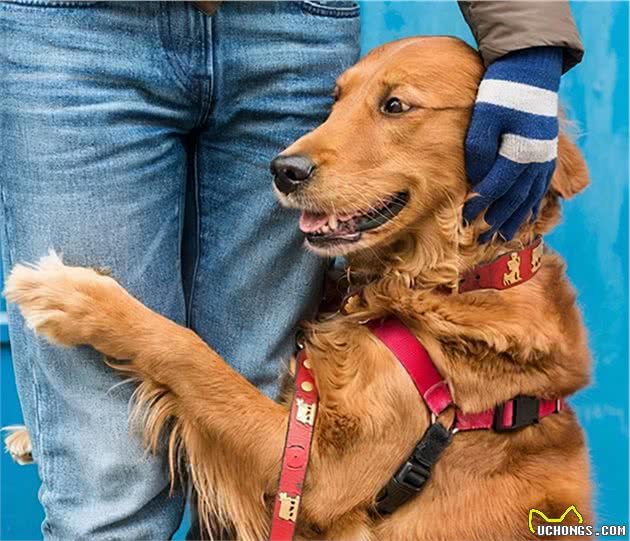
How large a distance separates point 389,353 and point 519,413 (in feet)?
1.01

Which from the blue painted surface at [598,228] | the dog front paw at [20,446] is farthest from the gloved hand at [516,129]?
the dog front paw at [20,446]

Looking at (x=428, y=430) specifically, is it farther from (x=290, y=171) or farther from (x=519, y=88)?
(x=519, y=88)

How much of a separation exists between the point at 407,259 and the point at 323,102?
41 centimetres

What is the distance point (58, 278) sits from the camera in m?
1.62

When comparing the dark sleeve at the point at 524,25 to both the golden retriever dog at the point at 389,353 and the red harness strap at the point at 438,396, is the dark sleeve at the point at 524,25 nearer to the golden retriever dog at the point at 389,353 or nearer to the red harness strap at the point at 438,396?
the golden retriever dog at the point at 389,353

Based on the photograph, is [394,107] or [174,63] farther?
[394,107]

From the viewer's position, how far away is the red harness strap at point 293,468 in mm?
1725

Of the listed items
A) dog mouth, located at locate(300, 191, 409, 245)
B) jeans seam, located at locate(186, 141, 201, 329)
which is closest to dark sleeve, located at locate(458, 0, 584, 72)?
dog mouth, located at locate(300, 191, 409, 245)

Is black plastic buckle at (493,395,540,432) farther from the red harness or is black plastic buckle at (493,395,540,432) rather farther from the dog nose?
the dog nose

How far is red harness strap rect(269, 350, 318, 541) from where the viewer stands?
172 centimetres

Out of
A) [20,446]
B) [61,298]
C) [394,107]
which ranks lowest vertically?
[20,446]

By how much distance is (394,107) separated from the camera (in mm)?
1840

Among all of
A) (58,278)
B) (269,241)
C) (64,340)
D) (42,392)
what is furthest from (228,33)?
(42,392)

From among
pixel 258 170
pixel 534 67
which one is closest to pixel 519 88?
pixel 534 67
